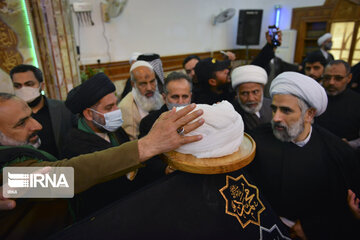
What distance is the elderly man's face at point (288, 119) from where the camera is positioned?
162 cm

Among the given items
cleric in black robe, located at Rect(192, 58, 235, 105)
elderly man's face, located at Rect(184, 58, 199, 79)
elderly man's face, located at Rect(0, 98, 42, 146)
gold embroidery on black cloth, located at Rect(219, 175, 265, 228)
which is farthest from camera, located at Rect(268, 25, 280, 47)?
elderly man's face, located at Rect(0, 98, 42, 146)

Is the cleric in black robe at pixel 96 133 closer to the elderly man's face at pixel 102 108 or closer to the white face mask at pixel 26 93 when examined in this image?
the elderly man's face at pixel 102 108

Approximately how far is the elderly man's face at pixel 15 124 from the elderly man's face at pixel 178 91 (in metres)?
1.22

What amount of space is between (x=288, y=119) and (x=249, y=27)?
885cm

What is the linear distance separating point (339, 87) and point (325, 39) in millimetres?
3481

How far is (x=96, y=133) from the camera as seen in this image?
5.70 ft

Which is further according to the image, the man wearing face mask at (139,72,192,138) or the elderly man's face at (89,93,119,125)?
the man wearing face mask at (139,72,192,138)

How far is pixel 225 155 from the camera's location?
0.98m

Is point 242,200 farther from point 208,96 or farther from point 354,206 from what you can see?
point 208,96

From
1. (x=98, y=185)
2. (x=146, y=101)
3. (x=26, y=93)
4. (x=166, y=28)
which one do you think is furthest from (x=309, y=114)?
(x=166, y=28)

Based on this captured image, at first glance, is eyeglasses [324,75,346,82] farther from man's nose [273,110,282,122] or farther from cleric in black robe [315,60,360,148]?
man's nose [273,110,282,122]

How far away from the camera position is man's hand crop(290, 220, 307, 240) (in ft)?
4.81

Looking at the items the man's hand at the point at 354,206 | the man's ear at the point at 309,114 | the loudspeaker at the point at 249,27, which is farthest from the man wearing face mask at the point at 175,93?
the loudspeaker at the point at 249,27

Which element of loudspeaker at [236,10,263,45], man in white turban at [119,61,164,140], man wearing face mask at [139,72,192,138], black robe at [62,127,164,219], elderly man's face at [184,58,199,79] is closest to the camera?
black robe at [62,127,164,219]
